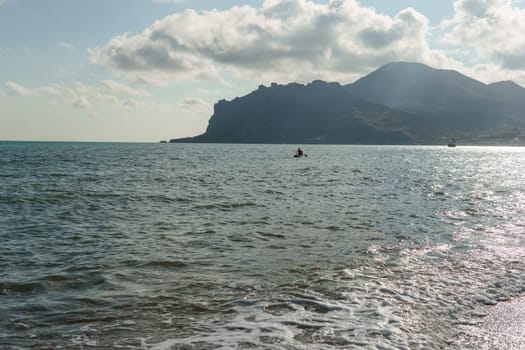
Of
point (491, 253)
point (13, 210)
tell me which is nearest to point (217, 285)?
point (491, 253)

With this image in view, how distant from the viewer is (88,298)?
995 centimetres

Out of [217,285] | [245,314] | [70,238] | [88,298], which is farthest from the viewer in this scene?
[70,238]

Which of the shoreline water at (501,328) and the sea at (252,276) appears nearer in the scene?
the shoreline water at (501,328)

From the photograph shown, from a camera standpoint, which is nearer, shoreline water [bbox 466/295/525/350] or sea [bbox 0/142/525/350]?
shoreline water [bbox 466/295/525/350]

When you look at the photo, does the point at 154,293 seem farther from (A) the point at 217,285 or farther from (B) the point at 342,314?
(B) the point at 342,314

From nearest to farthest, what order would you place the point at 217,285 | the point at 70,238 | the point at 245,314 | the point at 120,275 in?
the point at 245,314, the point at 217,285, the point at 120,275, the point at 70,238

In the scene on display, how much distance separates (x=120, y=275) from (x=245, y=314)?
4668 millimetres

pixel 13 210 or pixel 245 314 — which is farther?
pixel 13 210

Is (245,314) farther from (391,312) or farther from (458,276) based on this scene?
(458,276)

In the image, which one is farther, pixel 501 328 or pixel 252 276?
pixel 252 276

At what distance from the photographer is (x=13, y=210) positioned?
23.5 metres

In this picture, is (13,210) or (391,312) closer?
(391,312)

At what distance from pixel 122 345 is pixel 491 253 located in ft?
44.1

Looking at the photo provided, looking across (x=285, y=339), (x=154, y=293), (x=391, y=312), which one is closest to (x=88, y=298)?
(x=154, y=293)
